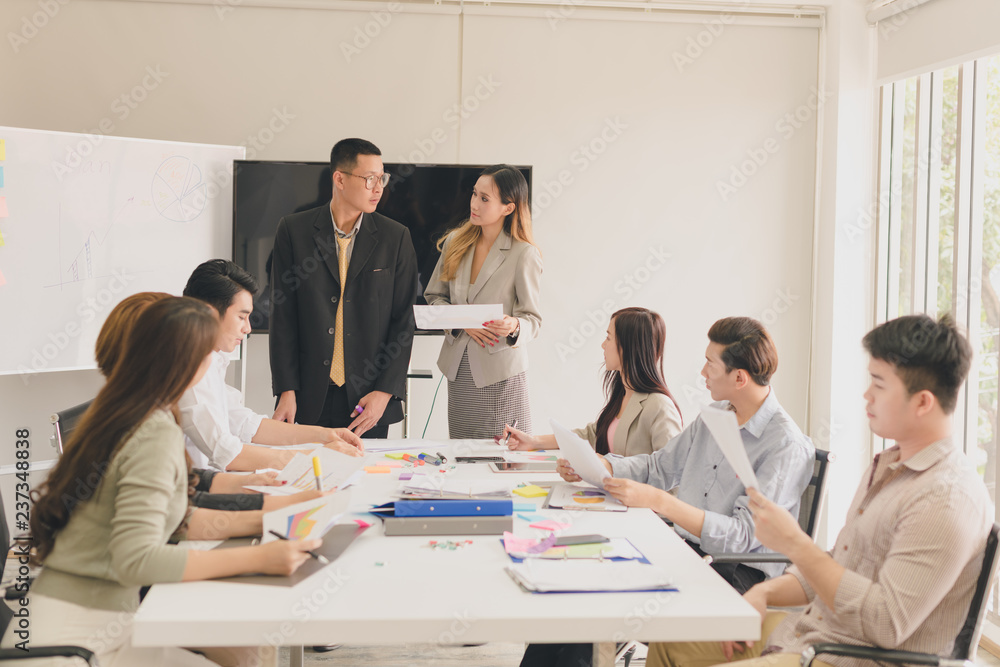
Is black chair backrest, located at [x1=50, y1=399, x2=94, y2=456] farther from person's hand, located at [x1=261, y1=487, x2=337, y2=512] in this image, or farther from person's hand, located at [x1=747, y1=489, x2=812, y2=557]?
person's hand, located at [x1=747, y1=489, x2=812, y2=557]

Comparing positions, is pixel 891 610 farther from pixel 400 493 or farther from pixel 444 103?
pixel 444 103

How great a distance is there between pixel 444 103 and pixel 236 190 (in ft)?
3.77

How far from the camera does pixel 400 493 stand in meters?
2.01

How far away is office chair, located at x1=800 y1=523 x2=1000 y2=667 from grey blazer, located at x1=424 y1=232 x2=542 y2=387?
1774mm

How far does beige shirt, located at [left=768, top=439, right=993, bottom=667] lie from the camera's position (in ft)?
4.53

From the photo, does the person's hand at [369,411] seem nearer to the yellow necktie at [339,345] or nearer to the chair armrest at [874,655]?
the yellow necktie at [339,345]

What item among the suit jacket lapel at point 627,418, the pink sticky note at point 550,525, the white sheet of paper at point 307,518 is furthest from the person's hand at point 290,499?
the suit jacket lapel at point 627,418

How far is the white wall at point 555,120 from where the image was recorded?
4.14 m

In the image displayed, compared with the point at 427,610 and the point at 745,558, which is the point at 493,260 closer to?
the point at 745,558

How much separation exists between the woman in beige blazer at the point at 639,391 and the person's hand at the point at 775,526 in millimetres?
1005

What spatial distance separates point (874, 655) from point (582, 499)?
75cm

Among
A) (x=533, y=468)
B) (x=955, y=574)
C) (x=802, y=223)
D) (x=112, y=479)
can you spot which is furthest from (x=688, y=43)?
(x=112, y=479)

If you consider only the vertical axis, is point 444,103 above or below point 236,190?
above

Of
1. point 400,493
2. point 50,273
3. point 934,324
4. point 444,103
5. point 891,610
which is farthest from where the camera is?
point 444,103
